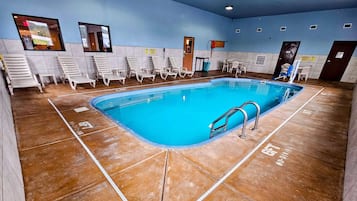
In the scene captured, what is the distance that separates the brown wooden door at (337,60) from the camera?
24.4 feet

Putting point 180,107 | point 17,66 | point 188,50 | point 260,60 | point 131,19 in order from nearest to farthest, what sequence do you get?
point 17,66 → point 180,107 → point 131,19 → point 188,50 → point 260,60

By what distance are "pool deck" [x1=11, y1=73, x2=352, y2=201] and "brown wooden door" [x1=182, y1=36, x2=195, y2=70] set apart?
650 centimetres

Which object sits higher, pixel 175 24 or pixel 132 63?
pixel 175 24

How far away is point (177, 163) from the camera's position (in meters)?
1.85

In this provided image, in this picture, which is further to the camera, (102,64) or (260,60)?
(260,60)

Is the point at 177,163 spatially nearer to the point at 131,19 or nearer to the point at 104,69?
the point at 104,69

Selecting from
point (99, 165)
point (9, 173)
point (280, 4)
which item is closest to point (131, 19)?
point (99, 165)

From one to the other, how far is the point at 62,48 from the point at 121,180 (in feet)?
17.3

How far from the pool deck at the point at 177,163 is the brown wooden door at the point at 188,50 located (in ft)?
21.3

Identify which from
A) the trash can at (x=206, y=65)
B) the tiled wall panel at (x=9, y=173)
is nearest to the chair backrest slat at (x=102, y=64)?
the tiled wall panel at (x=9, y=173)


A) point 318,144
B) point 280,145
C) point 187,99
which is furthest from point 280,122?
point 187,99

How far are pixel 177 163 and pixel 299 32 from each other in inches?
406

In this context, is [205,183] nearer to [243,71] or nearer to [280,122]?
[280,122]

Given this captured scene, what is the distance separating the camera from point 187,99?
5.43 meters
